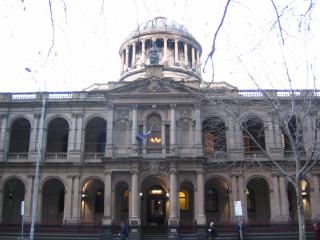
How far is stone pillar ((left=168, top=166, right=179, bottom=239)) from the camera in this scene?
3256 cm

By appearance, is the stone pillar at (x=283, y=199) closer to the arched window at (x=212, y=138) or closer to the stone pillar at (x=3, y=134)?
the arched window at (x=212, y=138)

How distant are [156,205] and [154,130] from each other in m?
7.07

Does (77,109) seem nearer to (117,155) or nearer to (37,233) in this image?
(117,155)

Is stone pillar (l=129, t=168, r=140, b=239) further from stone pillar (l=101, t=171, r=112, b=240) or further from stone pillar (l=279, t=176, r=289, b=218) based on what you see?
stone pillar (l=279, t=176, r=289, b=218)

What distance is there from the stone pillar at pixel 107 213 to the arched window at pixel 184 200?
282 inches

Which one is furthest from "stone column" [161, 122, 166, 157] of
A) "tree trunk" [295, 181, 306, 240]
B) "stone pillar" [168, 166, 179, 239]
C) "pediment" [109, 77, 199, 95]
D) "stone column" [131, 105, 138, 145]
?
"tree trunk" [295, 181, 306, 240]

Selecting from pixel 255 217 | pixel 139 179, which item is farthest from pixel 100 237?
pixel 255 217

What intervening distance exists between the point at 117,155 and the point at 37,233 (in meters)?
9.31

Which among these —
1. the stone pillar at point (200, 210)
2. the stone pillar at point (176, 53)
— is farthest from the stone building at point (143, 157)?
the stone pillar at point (176, 53)

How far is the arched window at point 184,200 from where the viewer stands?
37969 mm

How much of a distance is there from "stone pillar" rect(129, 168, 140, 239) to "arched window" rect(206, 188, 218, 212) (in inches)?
303

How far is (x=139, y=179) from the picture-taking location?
1374 inches

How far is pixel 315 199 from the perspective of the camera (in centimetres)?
3600

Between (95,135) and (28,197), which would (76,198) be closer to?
(28,197)
